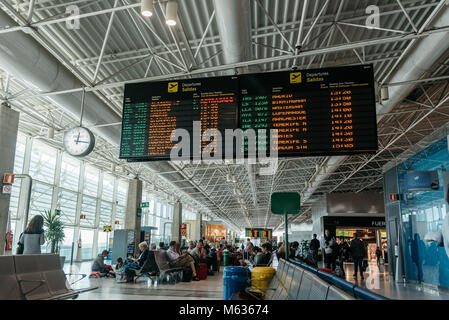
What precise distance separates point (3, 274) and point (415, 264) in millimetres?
12395

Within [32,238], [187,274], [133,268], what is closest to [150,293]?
[133,268]

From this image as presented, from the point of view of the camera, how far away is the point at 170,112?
652cm

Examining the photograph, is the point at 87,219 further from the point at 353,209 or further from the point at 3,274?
the point at 3,274

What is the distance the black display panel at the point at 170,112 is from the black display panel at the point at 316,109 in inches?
12.3

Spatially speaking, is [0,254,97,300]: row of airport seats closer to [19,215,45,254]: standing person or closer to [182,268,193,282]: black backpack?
[19,215,45,254]: standing person

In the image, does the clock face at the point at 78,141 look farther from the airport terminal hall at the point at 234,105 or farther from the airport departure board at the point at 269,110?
the airport departure board at the point at 269,110

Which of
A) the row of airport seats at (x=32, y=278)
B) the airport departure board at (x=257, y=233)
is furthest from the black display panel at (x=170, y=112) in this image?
the airport departure board at (x=257, y=233)

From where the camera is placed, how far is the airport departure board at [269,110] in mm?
5839

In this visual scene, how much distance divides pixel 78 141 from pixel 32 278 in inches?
126

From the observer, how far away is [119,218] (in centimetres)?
3120

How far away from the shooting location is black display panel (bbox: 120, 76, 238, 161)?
247 inches

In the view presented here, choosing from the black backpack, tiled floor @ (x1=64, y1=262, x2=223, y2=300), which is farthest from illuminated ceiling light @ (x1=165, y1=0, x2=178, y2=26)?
the black backpack
